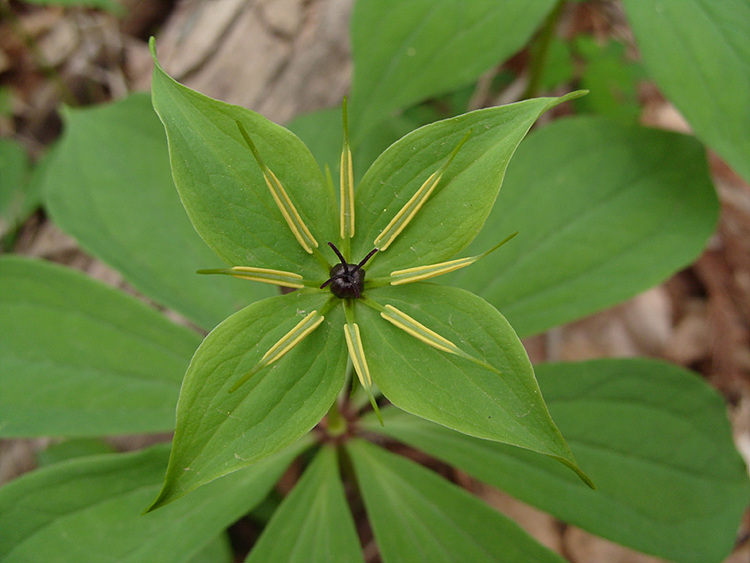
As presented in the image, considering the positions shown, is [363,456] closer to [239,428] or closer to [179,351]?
[179,351]

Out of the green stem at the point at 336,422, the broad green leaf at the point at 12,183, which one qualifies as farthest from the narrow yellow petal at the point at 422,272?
the broad green leaf at the point at 12,183

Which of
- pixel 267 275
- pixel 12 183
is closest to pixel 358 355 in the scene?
pixel 267 275

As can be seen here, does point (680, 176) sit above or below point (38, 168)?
below

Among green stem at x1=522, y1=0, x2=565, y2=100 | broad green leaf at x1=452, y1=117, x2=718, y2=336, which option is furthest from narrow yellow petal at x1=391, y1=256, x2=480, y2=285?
green stem at x1=522, y1=0, x2=565, y2=100

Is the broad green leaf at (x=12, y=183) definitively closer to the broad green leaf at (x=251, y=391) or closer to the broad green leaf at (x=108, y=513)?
the broad green leaf at (x=108, y=513)

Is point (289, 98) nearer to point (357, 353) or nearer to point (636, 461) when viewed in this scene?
point (357, 353)

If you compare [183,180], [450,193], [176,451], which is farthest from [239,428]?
[450,193]
